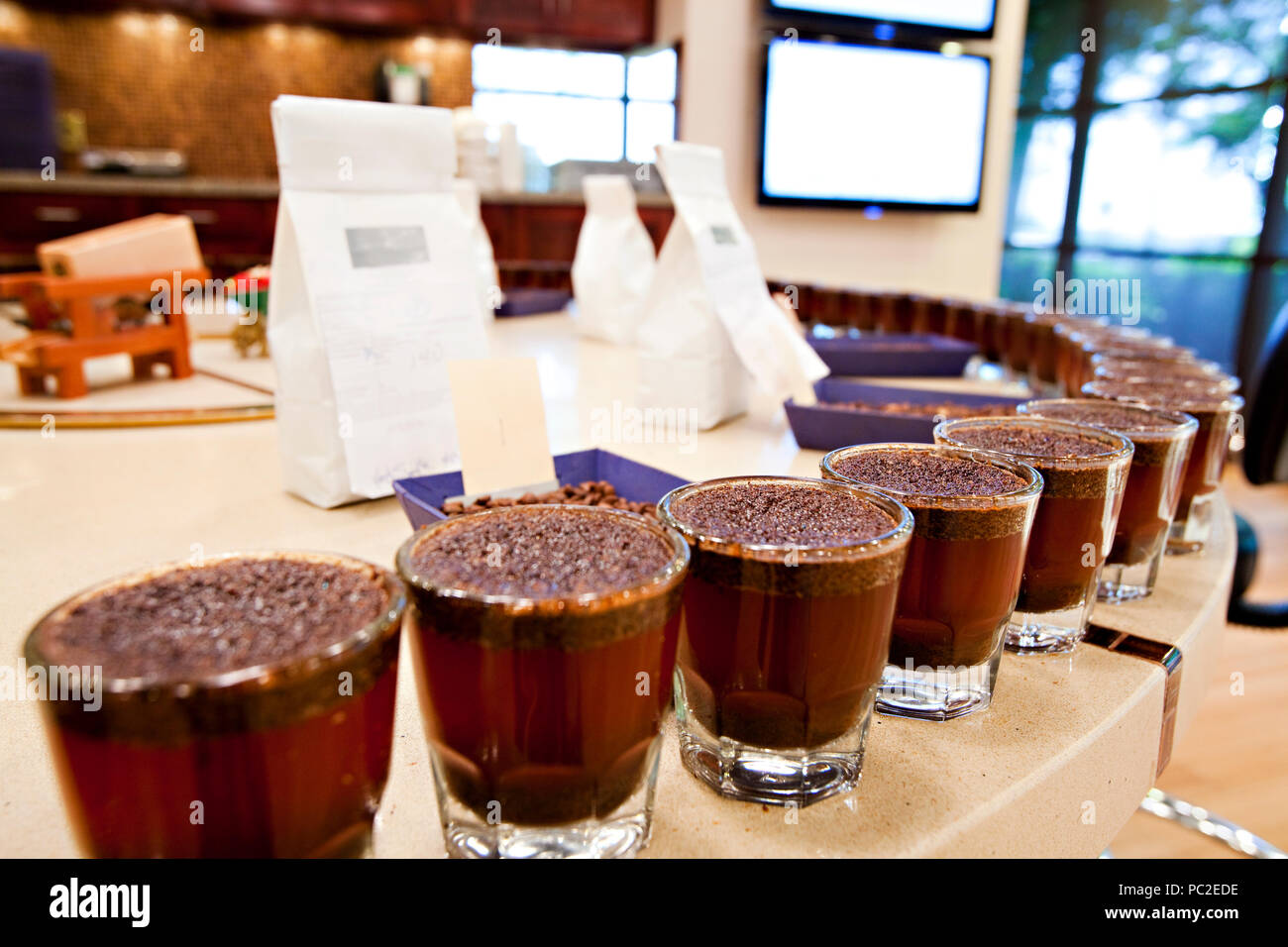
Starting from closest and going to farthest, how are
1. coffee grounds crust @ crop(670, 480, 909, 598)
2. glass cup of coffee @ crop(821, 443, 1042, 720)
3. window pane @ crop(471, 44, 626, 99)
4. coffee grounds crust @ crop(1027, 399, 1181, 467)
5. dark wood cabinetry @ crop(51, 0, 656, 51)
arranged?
coffee grounds crust @ crop(670, 480, 909, 598) < glass cup of coffee @ crop(821, 443, 1042, 720) < coffee grounds crust @ crop(1027, 399, 1181, 467) < dark wood cabinetry @ crop(51, 0, 656, 51) < window pane @ crop(471, 44, 626, 99)

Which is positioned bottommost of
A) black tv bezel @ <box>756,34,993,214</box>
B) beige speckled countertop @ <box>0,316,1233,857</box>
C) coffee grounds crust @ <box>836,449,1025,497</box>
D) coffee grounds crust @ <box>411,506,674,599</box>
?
beige speckled countertop @ <box>0,316,1233,857</box>

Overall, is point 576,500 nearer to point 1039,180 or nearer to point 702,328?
point 702,328

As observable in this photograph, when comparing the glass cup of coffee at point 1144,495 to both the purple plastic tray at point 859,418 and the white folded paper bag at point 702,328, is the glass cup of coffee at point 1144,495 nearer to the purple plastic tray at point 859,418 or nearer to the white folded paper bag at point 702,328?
the purple plastic tray at point 859,418

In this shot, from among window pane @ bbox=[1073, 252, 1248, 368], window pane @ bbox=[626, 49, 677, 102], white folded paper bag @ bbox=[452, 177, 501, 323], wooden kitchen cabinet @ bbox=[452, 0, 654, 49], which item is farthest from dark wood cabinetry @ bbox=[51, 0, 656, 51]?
white folded paper bag @ bbox=[452, 177, 501, 323]

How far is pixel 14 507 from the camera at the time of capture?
93 centimetres

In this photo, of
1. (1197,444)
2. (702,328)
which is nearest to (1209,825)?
(1197,444)

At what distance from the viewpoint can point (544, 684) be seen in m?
0.38

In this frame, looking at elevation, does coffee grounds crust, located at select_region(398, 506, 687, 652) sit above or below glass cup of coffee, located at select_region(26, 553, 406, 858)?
above

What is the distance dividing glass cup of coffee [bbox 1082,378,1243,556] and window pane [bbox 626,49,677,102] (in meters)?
5.38

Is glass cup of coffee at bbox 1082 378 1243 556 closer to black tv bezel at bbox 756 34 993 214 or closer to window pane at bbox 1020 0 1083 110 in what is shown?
black tv bezel at bbox 756 34 993 214

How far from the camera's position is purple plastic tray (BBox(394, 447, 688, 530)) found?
2.55 feet

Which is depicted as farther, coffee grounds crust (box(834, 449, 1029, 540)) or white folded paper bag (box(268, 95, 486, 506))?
white folded paper bag (box(268, 95, 486, 506))
